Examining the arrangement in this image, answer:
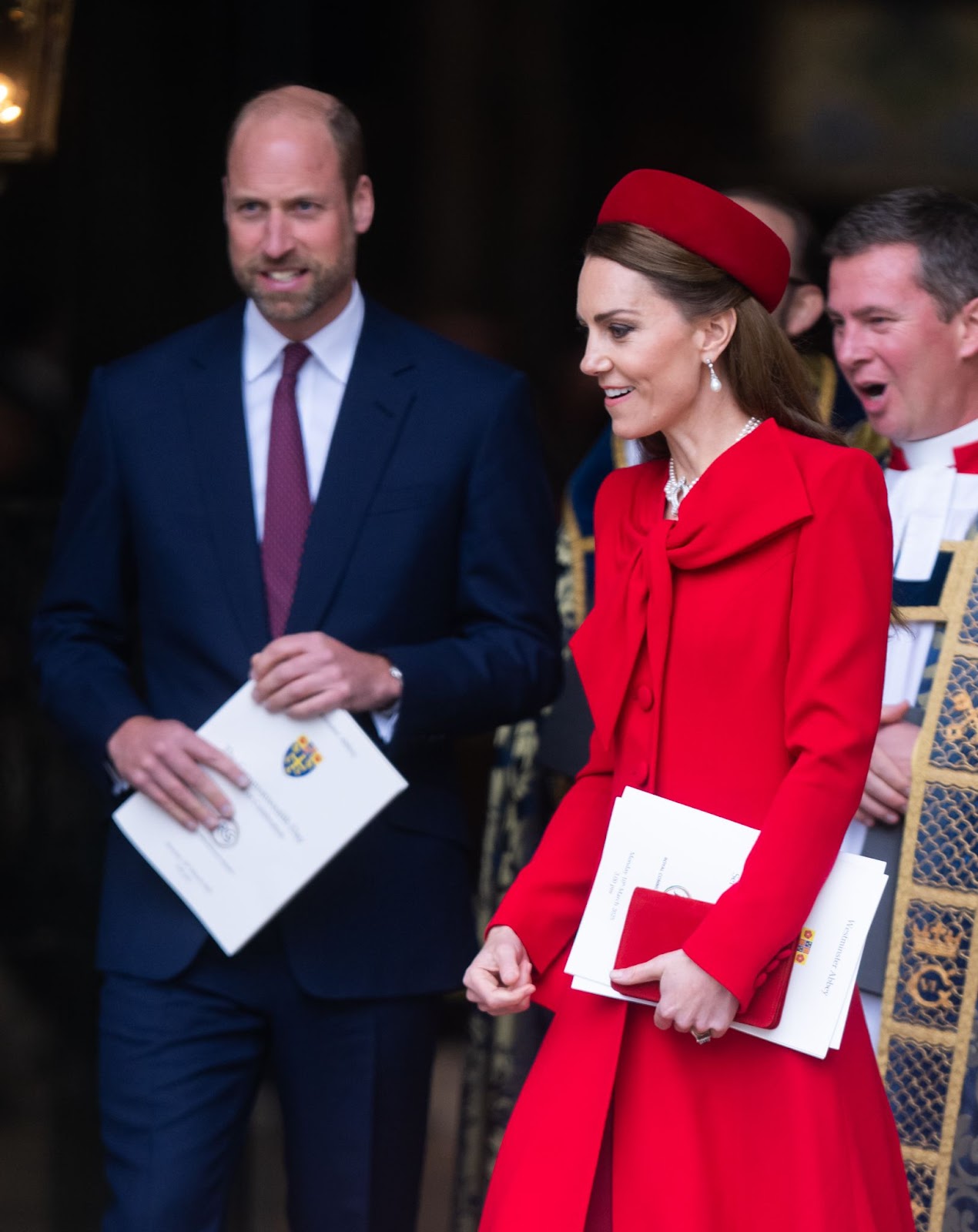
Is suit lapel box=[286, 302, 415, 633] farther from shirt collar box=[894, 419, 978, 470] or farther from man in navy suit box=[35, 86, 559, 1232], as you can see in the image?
shirt collar box=[894, 419, 978, 470]

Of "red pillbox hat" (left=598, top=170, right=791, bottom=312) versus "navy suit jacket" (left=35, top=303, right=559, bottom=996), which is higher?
"red pillbox hat" (left=598, top=170, right=791, bottom=312)

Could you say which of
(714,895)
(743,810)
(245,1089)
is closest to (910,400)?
(743,810)

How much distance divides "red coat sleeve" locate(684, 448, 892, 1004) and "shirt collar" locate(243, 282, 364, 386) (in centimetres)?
112

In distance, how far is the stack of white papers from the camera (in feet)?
7.09

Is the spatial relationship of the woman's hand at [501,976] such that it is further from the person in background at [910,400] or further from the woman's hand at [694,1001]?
the person in background at [910,400]

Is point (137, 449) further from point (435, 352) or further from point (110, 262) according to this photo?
point (110, 262)

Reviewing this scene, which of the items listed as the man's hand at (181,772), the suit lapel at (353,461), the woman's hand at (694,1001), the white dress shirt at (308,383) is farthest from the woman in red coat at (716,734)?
the white dress shirt at (308,383)

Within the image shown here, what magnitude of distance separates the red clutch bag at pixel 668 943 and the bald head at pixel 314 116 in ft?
4.73

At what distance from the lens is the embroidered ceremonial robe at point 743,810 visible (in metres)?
2.12

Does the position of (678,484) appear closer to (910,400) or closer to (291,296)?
(910,400)

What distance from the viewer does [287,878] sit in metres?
2.74

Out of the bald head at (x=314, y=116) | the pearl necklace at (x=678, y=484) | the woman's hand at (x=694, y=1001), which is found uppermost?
the bald head at (x=314, y=116)

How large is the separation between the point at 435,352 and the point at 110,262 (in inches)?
55.0

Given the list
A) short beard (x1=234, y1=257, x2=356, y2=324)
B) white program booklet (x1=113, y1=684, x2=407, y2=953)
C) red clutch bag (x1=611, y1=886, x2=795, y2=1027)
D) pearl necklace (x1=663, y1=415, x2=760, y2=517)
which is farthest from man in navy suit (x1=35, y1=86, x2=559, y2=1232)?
red clutch bag (x1=611, y1=886, x2=795, y2=1027)
